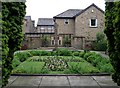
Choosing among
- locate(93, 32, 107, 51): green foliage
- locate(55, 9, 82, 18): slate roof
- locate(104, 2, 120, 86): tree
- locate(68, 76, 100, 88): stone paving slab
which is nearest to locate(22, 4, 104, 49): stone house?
locate(55, 9, 82, 18): slate roof

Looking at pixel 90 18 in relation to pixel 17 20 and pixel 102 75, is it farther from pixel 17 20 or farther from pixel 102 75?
pixel 17 20

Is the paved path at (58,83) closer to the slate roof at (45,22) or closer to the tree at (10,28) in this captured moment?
the tree at (10,28)

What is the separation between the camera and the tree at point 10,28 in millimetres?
5828

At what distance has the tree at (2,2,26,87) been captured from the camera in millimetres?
5828

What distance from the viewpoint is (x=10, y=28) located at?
20.7 ft

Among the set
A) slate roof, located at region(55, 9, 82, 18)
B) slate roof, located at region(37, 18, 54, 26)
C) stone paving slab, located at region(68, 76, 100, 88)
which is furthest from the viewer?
slate roof, located at region(37, 18, 54, 26)

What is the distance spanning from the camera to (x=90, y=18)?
33406 mm

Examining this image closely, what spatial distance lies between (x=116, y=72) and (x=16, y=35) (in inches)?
119

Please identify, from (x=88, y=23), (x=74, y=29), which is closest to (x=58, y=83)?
Answer: (x=88, y=23)

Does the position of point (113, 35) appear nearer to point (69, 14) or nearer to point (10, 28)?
point (10, 28)

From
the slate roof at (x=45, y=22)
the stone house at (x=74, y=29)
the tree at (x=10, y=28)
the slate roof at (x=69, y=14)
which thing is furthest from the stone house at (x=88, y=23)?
the tree at (x=10, y=28)

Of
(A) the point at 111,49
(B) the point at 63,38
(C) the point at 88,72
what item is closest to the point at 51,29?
(B) the point at 63,38

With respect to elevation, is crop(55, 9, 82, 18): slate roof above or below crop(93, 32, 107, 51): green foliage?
above

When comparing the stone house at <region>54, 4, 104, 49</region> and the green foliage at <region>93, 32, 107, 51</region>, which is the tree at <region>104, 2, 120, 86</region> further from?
the stone house at <region>54, 4, 104, 49</region>
